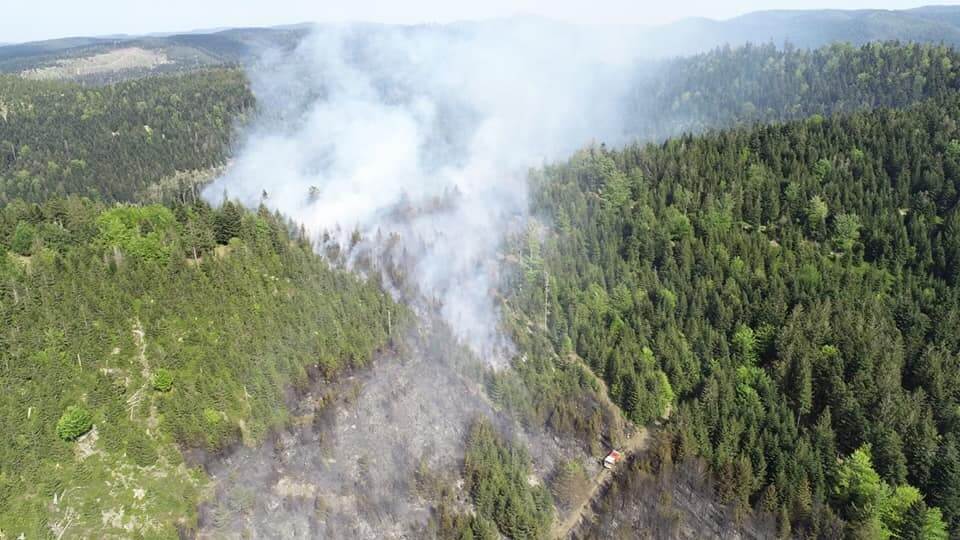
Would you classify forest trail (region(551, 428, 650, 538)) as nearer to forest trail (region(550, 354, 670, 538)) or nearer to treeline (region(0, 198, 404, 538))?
forest trail (region(550, 354, 670, 538))

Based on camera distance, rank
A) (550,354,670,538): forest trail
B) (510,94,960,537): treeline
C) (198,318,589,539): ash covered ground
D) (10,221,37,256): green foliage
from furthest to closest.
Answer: (10,221,37,256): green foliage
(510,94,960,537): treeline
(550,354,670,538): forest trail
(198,318,589,539): ash covered ground

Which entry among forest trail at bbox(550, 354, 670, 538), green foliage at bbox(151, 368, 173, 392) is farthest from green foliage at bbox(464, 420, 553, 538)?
green foliage at bbox(151, 368, 173, 392)

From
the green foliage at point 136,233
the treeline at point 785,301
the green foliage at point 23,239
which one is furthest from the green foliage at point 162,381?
the treeline at point 785,301

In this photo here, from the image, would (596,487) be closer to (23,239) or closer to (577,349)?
(577,349)

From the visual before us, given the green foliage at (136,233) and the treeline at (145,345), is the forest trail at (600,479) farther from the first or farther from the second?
the green foliage at (136,233)

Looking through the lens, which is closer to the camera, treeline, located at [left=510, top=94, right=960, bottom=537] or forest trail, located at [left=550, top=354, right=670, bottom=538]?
forest trail, located at [left=550, top=354, right=670, bottom=538]

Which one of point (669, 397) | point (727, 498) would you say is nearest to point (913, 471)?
point (727, 498)

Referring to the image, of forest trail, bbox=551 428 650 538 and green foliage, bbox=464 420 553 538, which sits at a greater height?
green foliage, bbox=464 420 553 538
